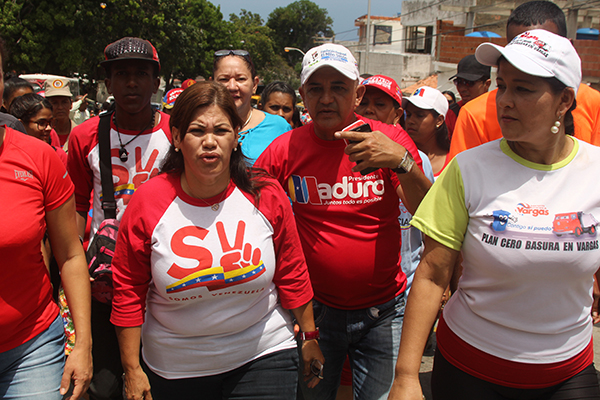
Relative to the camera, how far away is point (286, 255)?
2348mm

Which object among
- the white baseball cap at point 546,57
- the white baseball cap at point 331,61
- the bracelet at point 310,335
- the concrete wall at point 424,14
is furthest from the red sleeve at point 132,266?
the concrete wall at point 424,14

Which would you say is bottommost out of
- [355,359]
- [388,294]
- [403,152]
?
[355,359]

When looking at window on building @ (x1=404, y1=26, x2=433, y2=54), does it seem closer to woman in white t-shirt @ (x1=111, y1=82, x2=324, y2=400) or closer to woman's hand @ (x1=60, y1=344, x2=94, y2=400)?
woman in white t-shirt @ (x1=111, y1=82, x2=324, y2=400)

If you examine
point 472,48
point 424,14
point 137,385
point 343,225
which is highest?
point 424,14

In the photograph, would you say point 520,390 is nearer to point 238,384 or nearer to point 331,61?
point 238,384

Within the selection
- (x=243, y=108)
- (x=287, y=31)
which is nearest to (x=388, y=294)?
(x=243, y=108)

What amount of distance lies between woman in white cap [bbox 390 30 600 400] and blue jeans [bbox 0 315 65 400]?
1492 mm

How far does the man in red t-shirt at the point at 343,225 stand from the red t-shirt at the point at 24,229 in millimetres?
1156

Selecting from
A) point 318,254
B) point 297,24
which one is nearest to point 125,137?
point 318,254

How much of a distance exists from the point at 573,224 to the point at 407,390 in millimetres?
936

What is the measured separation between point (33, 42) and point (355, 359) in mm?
23078

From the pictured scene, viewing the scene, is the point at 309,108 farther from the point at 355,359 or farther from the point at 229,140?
the point at 355,359

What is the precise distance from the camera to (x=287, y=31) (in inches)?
3415

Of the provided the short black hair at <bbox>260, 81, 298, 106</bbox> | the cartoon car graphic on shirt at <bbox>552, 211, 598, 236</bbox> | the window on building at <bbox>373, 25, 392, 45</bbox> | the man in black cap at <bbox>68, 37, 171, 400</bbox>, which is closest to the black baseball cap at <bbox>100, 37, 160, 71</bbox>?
the man in black cap at <bbox>68, 37, 171, 400</bbox>
